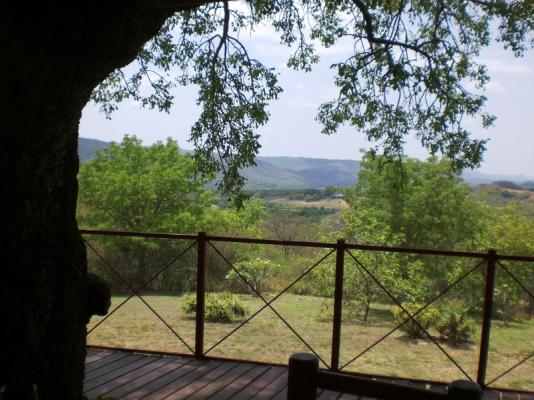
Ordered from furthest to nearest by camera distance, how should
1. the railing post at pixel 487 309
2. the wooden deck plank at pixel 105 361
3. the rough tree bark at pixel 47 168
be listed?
1. the wooden deck plank at pixel 105 361
2. the railing post at pixel 487 309
3. the rough tree bark at pixel 47 168

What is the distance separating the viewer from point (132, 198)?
13.8 m

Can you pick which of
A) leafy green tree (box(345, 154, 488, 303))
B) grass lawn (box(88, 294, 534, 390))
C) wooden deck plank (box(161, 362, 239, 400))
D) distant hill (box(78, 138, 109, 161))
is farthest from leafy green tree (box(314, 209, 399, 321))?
wooden deck plank (box(161, 362, 239, 400))

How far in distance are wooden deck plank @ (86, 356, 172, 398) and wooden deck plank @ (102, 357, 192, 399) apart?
3cm

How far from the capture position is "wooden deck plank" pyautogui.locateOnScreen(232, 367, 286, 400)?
3.58 meters

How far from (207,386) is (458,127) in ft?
12.4

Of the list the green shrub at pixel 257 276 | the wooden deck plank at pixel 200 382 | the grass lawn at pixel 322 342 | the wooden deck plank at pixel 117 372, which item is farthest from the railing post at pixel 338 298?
the green shrub at pixel 257 276

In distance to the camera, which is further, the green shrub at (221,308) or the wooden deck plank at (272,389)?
the green shrub at (221,308)

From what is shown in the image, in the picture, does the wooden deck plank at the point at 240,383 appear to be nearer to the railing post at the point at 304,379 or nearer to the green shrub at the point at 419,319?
the railing post at the point at 304,379

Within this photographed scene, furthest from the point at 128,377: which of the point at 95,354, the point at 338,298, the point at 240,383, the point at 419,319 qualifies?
the point at 419,319

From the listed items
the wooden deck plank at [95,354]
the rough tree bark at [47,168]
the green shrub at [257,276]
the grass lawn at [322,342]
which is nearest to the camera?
the rough tree bark at [47,168]

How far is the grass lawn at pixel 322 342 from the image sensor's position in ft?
24.9

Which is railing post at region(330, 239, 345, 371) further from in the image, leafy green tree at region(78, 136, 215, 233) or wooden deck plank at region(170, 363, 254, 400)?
leafy green tree at region(78, 136, 215, 233)

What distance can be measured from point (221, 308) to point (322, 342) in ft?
6.43

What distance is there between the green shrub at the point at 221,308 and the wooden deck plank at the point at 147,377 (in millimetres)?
4831
